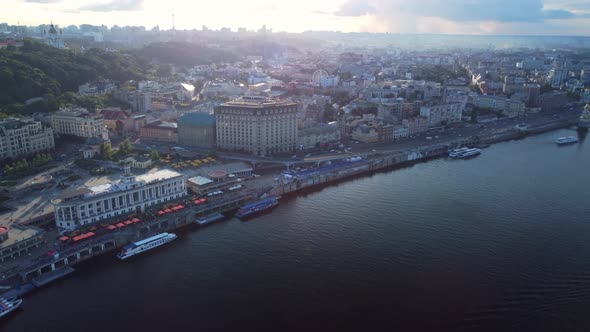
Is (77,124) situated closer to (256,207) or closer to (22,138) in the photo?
(22,138)

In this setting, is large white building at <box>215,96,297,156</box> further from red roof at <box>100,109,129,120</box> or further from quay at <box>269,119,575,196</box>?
red roof at <box>100,109,129,120</box>

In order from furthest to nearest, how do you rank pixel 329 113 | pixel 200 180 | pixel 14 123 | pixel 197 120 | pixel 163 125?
pixel 329 113, pixel 163 125, pixel 197 120, pixel 14 123, pixel 200 180

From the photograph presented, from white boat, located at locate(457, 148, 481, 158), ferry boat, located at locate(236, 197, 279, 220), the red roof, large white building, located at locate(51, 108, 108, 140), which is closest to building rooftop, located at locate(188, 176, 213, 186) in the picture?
ferry boat, located at locate(236, 197, 279, 220)

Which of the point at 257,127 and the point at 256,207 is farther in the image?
the point at 257,127

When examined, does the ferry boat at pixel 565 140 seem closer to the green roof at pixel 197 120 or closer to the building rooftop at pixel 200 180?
the green roof at pixel 197 120

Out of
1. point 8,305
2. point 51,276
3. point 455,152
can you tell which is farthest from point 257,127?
point 8,305

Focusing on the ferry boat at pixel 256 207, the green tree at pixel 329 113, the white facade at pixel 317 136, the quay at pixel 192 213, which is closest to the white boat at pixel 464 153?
the quay at pixel 192 213
